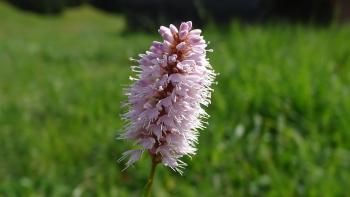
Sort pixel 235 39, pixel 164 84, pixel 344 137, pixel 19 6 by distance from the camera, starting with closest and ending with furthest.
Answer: pixel 164 84
pixel 344 137
pixel 235 39
pixel 19 6

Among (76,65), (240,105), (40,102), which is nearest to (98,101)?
(40,102)

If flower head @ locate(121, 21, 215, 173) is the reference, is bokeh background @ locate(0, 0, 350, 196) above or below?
Result: below

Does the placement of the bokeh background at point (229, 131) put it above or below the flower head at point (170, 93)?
below

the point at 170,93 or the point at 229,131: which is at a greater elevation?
the point at 170,93

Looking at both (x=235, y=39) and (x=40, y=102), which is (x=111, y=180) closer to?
(x=40, y=102)

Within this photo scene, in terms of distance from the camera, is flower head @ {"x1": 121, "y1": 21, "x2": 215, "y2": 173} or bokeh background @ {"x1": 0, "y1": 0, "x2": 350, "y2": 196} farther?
bokeh background @ {"x1": 0, "y1": 0, "x2": 350, "y2": 196}

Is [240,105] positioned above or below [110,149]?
above

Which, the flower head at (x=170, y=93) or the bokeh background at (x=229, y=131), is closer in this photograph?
the flower head at (x=170, y=93)

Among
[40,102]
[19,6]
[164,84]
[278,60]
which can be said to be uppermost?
[164,84]
